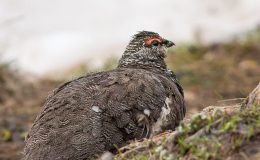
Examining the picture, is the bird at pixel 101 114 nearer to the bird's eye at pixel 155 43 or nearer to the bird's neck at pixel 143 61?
the bird's neck at pixel 143 61

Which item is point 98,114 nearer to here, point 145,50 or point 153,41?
point 145,50

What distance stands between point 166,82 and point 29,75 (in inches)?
310

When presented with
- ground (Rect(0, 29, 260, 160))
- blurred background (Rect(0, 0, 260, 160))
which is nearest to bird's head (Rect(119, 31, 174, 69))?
ground (Rect(0, 29, 260, 160))

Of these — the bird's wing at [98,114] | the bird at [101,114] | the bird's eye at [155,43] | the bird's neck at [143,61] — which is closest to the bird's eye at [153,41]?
the bird's eye at [155,43]

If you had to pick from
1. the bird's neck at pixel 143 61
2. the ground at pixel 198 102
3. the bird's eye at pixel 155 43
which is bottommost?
the ground at pixel 198 102

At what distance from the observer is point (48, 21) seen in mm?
19016

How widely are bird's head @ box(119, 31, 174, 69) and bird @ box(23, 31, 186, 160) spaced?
116 cm

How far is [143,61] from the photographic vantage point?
8.81 meters

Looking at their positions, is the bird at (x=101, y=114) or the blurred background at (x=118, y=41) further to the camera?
the blurred background at (x=118, y=41)

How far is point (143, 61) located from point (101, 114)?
234 cm

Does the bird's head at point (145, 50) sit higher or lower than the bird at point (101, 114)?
higher

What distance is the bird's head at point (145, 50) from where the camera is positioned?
8852mm

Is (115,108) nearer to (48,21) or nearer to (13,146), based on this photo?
(13,146)

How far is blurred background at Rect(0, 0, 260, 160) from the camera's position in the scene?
1387 cm
